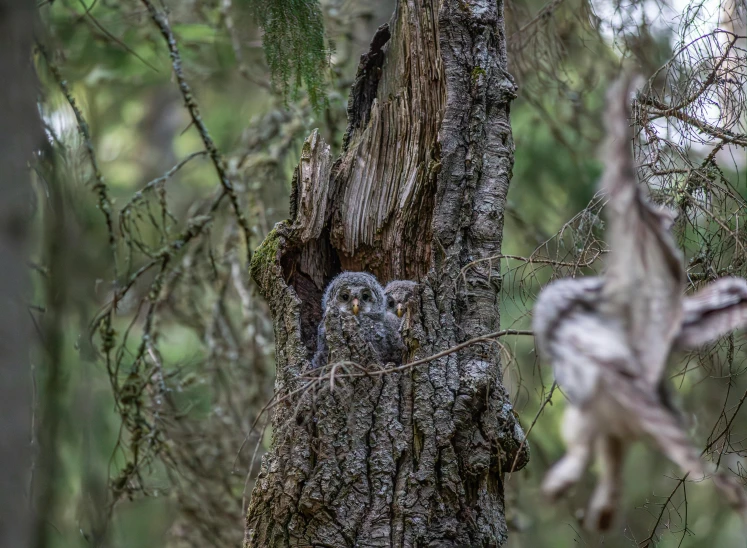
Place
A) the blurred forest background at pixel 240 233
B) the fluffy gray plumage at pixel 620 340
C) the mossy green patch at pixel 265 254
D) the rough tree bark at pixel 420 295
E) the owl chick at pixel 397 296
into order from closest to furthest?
the fluffy gray plumage at pixel 620 340, the blurred forest background at pixel 240 233, the rough tree bark at pixel 420 295, the mossy green patch at pixel 265 254, the owl chick at pixel 397 296

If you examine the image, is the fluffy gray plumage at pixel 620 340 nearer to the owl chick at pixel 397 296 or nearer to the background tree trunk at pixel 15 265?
the background tree trunk at pixel 15 265

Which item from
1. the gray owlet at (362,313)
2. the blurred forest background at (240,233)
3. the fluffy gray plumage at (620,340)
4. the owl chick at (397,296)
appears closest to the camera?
the fluffy gray plumage at (620,340)

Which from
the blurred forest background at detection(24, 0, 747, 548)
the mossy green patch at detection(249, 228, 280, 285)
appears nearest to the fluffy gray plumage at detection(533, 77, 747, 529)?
the blurred forest background at detection(24, 0, 747, 548)

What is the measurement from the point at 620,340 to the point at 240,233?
14.0 ft

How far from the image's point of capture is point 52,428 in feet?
5.46

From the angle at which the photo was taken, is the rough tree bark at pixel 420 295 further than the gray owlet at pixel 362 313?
No

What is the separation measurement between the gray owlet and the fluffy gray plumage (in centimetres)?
138

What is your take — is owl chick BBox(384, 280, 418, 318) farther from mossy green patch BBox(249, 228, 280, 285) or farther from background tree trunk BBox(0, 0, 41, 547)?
background tree trunk BBox(0, 0, 41, 547)

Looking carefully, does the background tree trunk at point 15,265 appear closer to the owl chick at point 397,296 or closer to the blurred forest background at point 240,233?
the blurred forest background at point 240,233

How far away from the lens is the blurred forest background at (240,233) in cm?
200

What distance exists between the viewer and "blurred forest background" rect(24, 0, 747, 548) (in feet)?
6.56

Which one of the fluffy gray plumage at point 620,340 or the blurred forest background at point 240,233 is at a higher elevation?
the blurred forest background at point 240,233

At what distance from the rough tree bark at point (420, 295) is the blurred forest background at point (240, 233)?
19cm

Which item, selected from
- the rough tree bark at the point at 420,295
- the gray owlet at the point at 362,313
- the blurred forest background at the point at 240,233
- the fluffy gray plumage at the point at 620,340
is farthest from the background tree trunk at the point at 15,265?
the gray owlet at the point at 362,313
